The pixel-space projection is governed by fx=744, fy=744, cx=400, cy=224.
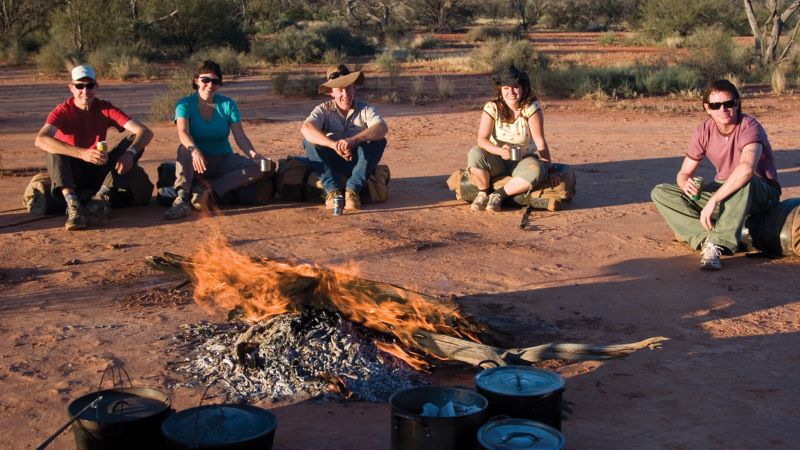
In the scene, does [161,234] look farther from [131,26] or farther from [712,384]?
[131,26]

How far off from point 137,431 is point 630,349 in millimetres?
2455

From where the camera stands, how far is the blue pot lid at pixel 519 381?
2.98 metres

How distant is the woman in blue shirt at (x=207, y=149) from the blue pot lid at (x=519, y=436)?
4847 millimetres

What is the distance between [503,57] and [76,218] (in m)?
16.5

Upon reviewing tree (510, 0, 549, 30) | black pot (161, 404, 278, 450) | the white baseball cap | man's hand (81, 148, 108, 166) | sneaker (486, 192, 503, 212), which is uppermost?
tree (510, 0, 549, 30)

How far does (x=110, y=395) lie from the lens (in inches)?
115

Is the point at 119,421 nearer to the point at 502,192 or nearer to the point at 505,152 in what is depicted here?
the point at 505,152

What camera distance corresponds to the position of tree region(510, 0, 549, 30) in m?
48.5

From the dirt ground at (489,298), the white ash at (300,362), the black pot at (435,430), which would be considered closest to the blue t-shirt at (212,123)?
the dirt ground at (489,298)

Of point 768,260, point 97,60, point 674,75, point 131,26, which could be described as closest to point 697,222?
point 768,260

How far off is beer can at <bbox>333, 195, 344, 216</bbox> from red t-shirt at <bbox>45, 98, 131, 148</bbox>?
2.10 m

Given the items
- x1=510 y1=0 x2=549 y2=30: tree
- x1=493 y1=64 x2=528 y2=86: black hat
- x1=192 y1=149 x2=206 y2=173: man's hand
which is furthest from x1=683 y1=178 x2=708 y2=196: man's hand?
x1=510 y1=0 x2=549 y2=30: tree

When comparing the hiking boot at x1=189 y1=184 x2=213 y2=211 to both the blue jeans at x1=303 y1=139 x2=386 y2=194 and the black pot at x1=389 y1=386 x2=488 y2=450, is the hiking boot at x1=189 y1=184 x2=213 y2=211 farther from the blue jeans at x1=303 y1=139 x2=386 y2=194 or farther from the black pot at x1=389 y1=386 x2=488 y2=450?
the black pot at x1=389 y1=386 x2=488 y2=450

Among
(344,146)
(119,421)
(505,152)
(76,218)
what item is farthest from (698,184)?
(76,218)
